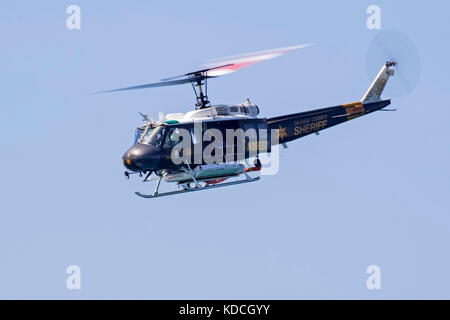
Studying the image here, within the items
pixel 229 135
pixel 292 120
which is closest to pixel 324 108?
pixel 292 120

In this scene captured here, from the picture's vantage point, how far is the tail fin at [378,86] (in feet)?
144

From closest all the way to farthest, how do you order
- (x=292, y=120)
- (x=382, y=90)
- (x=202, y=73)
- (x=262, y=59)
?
(x=262, y=59), (x=202, y=73), (x=292, y=120), (x=382, y=90)

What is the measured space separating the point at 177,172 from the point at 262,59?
5193mm

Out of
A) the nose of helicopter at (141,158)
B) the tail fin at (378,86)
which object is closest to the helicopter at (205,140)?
the nose of helicopter at (141,158)

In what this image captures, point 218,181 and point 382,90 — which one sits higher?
point 382,90

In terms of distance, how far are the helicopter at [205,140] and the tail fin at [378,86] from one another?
17.7 feet

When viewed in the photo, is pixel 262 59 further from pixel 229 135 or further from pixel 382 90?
pixel 382 90

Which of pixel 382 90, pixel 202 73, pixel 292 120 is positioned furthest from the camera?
pixel 382 90

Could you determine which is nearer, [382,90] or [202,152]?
[202,152]

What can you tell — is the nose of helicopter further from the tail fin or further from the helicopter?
the tail fin

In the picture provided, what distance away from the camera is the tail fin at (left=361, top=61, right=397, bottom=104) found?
1724 inches

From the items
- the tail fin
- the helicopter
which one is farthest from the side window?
the tail fin

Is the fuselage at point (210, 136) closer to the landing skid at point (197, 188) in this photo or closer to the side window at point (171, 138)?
the side window at point (171, 138)

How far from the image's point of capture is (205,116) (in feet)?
123
